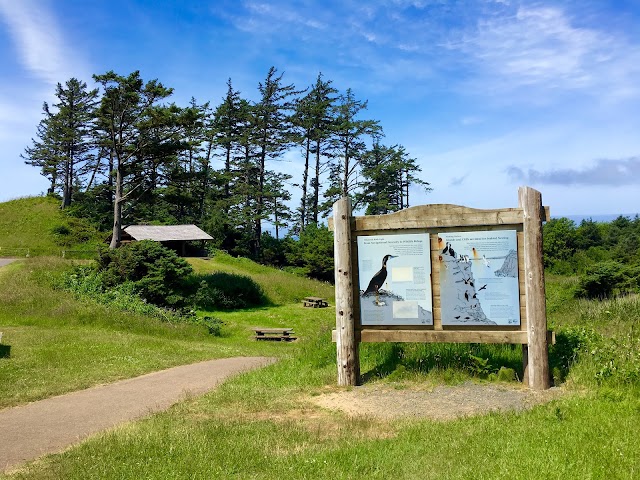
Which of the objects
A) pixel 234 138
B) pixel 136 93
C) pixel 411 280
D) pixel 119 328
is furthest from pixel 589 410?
pixel 234 138

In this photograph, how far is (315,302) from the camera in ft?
108

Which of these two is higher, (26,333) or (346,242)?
(346,242)

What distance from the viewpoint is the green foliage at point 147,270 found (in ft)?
84.7

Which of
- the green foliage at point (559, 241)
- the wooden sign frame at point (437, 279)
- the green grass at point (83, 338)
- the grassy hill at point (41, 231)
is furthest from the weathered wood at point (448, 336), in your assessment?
the green foliage at point (559, 241)

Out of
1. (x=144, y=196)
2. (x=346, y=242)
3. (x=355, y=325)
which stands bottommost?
(x=355, y=325)

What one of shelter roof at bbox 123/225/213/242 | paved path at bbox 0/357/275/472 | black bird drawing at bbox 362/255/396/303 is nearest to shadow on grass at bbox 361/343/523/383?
black bird drawing at bbox 362/255/396/303

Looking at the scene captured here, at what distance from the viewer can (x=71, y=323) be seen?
1914 centimetres

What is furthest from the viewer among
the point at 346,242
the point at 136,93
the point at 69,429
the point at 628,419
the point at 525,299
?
the point at 136,93

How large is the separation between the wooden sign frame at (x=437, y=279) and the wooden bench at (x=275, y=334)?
546 inches

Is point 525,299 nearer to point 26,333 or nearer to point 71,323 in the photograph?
point 26,333

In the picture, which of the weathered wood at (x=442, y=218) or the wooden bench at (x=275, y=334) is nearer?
the weathered wood at (x=442, y=218)

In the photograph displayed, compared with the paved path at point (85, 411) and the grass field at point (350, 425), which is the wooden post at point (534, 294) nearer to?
the grass field at point (350, 425)

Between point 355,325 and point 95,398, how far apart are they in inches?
182

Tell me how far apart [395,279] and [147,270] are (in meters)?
20.1
